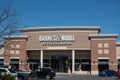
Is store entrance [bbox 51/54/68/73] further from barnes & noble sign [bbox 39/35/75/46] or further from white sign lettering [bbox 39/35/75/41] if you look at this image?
white sign lettering [bbox 39/35/75/41]

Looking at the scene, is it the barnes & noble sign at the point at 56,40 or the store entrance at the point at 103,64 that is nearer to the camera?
the store entrance at the point at 103,64

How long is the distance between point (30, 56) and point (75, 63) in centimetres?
1202

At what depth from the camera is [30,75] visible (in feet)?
132

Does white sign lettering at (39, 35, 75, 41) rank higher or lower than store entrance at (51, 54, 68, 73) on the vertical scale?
higher

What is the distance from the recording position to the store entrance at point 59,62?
90750mm

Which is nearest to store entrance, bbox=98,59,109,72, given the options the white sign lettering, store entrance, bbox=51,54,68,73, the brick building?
the brick building

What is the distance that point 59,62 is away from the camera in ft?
299

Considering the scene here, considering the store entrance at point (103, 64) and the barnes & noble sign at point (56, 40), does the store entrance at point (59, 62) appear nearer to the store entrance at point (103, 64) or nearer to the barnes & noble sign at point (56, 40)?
the barnes & noble sign at point (56, 40)

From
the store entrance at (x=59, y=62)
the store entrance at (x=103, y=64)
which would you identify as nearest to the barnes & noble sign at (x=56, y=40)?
the store entrance at (x=59, y=62)

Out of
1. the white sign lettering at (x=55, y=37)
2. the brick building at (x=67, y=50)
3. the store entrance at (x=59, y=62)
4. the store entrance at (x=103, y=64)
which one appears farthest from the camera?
the store entrance at (x=59, y=62)

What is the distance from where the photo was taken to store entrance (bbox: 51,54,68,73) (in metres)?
90.8

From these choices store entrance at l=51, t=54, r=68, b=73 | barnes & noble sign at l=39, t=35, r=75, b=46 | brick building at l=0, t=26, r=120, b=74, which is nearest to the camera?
brick building at l=0, t=26, r=120, b=74

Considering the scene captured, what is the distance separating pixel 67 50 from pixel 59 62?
458 cm

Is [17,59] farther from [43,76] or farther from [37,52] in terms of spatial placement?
[43,76]
